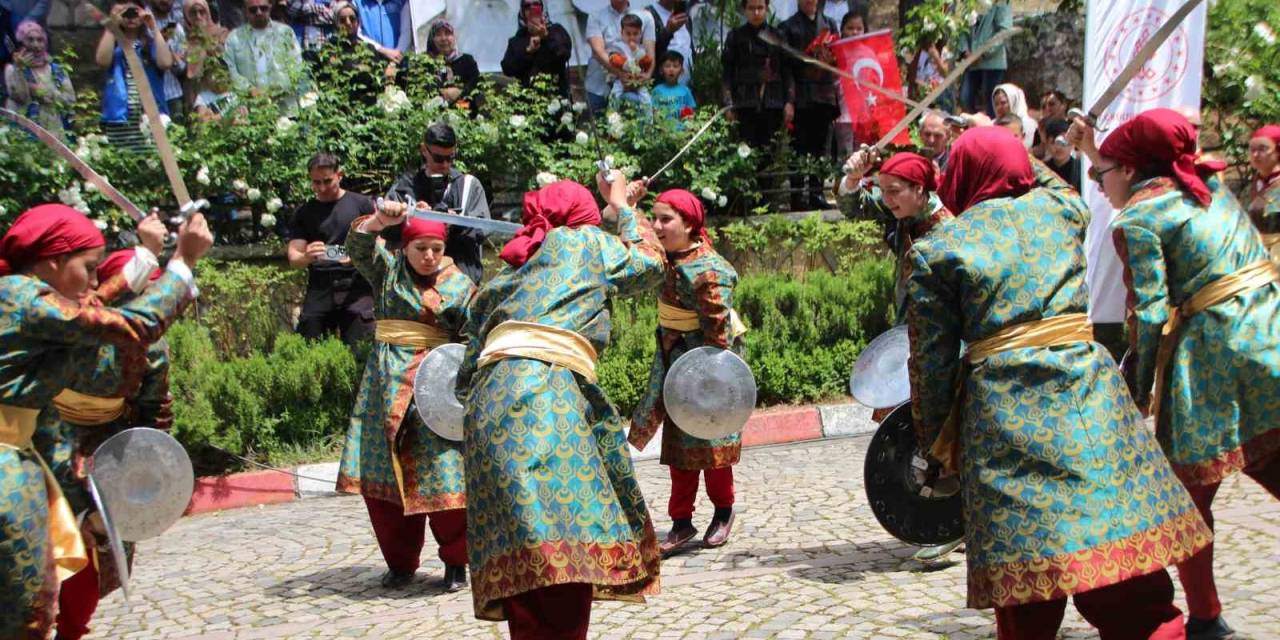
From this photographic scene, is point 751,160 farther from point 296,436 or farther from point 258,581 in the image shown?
point 258,581

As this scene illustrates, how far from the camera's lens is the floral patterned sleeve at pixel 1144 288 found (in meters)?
4.29

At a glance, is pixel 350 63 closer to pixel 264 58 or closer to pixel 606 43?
pixel 264 58

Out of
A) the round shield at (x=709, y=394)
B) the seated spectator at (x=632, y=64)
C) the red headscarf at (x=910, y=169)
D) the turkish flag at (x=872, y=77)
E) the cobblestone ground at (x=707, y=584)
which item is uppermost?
the seated spectator at (x=632, y=64)

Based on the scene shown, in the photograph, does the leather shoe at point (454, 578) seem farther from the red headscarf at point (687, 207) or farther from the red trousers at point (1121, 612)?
the red trousers at point (1121, 612)

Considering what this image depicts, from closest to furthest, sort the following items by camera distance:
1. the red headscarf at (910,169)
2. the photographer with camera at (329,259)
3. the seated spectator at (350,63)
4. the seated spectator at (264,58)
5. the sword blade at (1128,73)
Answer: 1. the sword blade at (1128,73)
2. the red headscarf at (910,169)
3. the photographer with camera at (329,259)
4. the seated spectator at (264,58)
5. the seated spectator at (350,63)

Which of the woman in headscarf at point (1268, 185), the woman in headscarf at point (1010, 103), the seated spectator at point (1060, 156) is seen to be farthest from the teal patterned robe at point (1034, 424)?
the woman in headscarf at point (1010, 103)

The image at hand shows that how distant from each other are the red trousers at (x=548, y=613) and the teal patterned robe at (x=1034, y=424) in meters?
1.19

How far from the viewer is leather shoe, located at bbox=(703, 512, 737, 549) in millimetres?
6375

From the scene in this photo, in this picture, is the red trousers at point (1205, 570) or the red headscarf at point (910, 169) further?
the red headscarf at point (910, 169)

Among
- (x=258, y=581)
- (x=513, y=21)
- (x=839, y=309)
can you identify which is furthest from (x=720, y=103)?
(x=258, y=581)

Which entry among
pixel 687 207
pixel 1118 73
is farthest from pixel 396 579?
pixel 1118 73

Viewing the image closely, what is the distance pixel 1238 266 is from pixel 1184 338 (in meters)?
0.31

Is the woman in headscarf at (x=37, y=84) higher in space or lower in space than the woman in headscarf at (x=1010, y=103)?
higher

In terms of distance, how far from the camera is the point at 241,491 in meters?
8.31
